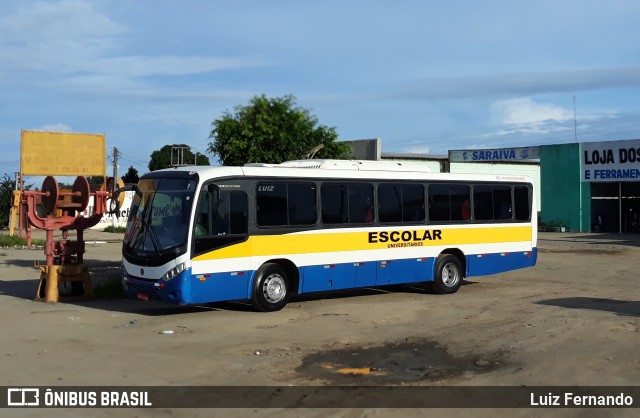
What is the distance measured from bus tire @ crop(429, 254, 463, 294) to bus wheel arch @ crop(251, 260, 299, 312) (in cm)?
403

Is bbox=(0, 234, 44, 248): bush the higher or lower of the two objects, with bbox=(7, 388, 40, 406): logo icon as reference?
higher

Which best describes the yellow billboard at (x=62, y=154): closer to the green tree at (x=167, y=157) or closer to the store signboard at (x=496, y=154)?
the store signboard at (x=496, y=154)

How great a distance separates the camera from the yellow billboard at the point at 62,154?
153ft

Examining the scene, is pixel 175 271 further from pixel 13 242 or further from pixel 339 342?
pixel 13 242

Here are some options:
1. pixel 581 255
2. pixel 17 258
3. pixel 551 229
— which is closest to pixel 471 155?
pixel 551 229

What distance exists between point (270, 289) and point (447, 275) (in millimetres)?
5101

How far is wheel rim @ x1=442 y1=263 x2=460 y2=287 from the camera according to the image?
17.7 metres

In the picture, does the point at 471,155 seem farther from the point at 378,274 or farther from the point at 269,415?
the point at 269,415

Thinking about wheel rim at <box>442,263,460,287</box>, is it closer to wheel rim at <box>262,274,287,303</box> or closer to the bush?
wheel rim at <box>262,274,287,303</box>

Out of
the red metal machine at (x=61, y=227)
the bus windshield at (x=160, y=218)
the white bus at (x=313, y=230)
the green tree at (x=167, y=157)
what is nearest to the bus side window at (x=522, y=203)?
the white bus at (x=313, y=230)

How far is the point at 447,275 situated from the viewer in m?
17.8

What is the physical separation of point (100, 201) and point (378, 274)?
628cm

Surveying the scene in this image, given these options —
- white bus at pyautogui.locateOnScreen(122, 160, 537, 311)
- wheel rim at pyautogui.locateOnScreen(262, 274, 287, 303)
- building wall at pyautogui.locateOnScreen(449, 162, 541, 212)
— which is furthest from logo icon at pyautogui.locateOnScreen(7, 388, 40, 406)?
building wall at pyautogui.locateOnScreen(449, 162, 541, 212)

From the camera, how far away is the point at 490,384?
8523 mm
